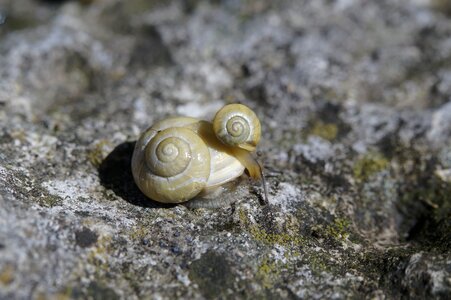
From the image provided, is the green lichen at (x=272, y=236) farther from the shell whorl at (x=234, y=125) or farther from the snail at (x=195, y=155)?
the shell whorl at (x=234, y=125)

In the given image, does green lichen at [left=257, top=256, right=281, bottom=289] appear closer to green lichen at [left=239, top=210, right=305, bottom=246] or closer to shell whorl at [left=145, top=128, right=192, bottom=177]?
green lichen at [left=239, top=210, right=305, bottom=246]

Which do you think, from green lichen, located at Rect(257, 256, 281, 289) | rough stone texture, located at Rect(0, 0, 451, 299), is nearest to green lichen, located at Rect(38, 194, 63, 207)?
rough stone texture, located at Rect(0, 0, 451, 299)

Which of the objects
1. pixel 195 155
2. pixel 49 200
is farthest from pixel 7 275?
pixel 195 155

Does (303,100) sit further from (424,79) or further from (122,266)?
(122,266)

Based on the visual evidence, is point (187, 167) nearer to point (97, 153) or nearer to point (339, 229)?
point (97, 153)

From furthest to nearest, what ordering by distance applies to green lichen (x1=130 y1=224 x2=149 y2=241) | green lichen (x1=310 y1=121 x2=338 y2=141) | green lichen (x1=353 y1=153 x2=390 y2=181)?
green lichen (x1=310 y1=121 x2=338 y2=141)
green lichen (x1=353 y1=153 x2=390 y2=181)
green lichen (x1=130 y1=224 x2=149 y2=241)

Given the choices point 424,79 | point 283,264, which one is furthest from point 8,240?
point 424,79

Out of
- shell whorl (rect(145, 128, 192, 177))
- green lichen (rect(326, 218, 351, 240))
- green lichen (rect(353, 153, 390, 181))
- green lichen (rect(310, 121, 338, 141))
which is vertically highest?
shell whorl (rect(145, 128, 192, 177))
